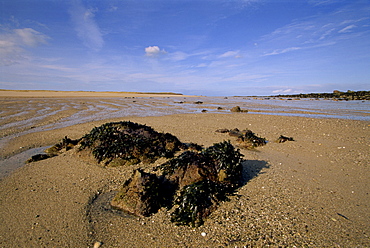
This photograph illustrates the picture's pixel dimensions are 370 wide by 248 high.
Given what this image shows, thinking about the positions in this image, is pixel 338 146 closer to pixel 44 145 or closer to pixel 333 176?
pixel 333 176

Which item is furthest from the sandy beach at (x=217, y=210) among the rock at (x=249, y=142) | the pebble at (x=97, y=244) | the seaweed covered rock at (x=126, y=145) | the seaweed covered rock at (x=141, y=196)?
the rock at (x=249, y=142)

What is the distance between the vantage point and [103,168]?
16.9 feet

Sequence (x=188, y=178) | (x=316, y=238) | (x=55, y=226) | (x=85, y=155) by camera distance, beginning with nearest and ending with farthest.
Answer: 1. (x=316, y=238)
2. (x=55, y=226)
3. (x=188, y=178)
4. (x=85, y=155)

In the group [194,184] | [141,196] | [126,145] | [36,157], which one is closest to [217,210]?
[194,184]

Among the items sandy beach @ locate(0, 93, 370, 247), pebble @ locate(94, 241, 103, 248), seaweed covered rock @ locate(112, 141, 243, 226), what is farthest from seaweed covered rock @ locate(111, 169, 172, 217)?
pebble @ locate(94, 241, 103, 248)

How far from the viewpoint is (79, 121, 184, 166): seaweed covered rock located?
551 centimetres

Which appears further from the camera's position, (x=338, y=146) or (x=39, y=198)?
(x=338, y=146)

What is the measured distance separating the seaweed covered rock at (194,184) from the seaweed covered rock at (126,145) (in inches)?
48.1

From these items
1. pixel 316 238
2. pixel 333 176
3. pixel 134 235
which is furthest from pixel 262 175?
pixel 134 235

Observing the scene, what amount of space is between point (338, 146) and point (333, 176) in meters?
3.07

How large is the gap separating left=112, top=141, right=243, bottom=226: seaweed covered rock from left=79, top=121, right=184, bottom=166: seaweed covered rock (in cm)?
122

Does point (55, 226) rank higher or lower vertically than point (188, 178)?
lower

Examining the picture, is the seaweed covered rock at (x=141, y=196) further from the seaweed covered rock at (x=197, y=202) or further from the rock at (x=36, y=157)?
the rock at (x=36, y=157)

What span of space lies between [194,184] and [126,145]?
2.82 m
